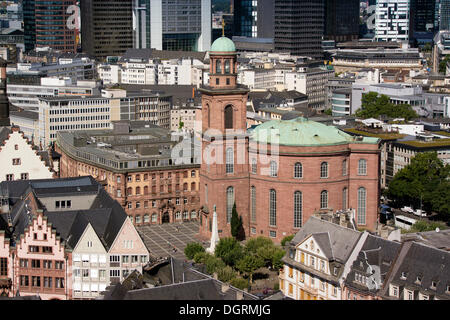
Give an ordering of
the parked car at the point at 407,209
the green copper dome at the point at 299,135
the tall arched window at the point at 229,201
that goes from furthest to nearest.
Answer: the parked car at the point at 407,209, the tall arched window at the point at 229,201, the green copper dome at the point at 299,135

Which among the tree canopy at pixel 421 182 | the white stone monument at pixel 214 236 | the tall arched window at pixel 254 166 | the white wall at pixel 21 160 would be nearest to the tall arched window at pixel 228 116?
the tall arched window at pixel 254 166

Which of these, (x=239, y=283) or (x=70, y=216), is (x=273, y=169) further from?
(x=70, y=216)

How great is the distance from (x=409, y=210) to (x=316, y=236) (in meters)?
75.4

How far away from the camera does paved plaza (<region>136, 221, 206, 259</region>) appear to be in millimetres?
148625

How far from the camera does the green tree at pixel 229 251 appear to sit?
429 ft

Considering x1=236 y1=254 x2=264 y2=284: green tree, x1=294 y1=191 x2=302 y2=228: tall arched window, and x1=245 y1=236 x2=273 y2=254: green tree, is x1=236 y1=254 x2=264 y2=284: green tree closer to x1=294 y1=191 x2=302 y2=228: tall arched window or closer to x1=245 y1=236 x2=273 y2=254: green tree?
x1=245 y1=236 x2=273 y2=254: green tree

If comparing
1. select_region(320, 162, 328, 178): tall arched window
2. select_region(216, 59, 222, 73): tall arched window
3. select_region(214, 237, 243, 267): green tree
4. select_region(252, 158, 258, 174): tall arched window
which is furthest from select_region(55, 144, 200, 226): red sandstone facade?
select_region(214, 237, 243, 267): green tree

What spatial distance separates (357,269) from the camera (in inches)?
4018

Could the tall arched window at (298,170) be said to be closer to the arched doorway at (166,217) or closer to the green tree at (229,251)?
the green tree at (229,251)

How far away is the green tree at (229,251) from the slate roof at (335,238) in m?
16.3

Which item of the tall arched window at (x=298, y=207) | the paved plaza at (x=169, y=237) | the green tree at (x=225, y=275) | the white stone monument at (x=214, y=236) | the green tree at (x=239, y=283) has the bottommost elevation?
the paved plaza at (x=169, y=237)

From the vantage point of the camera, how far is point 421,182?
18162 centimetres

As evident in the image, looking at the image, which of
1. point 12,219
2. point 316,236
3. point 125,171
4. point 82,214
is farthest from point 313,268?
point 125,171

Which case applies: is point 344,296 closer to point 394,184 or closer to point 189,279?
point 189,279
